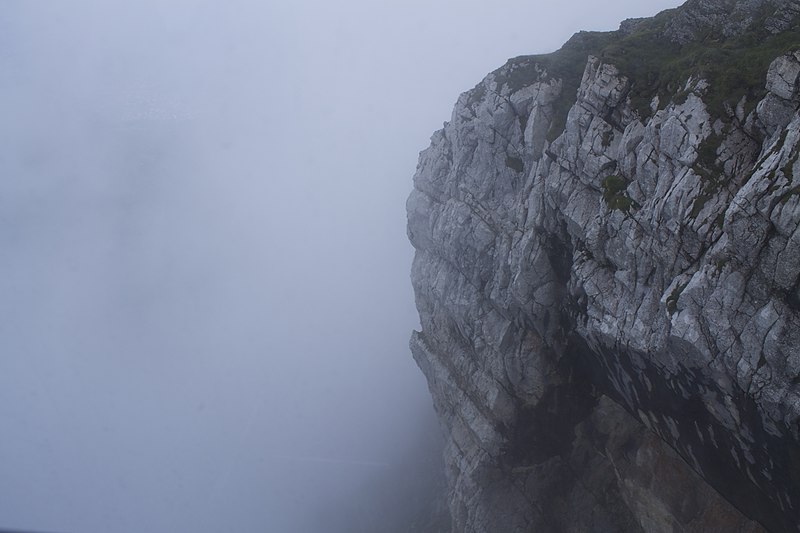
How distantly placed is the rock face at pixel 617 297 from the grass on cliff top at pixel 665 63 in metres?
0.37

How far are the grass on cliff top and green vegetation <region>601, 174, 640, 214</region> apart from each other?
3768 mm

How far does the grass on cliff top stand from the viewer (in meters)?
19.9

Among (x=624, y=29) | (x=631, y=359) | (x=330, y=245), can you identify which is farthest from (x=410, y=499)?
(x=330, y=245)

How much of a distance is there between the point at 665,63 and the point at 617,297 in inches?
508

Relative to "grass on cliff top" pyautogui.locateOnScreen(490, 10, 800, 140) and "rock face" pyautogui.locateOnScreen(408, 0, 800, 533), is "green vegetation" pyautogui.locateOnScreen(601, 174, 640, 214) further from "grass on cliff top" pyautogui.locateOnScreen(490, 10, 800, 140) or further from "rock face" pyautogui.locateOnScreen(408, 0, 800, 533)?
"grass on cliff top" pyautogui.locateOnScreen(490, 10, 800, 140)

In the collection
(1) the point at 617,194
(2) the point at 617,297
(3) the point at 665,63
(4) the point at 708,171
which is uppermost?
(3) the point at 665,63

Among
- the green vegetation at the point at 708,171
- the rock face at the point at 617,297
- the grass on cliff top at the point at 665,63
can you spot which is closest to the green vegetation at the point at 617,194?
the rock face at the point at 617,297

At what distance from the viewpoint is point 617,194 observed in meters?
22.9

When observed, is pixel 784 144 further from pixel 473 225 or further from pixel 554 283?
pixel 473 225

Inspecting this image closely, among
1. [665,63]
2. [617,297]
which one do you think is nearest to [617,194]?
[617,297]

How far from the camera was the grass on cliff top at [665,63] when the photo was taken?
19906 mm

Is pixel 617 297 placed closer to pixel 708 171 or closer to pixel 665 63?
pixel 708 171

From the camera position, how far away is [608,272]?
23.9m

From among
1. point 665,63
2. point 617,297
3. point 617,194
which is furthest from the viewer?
point 665,63
